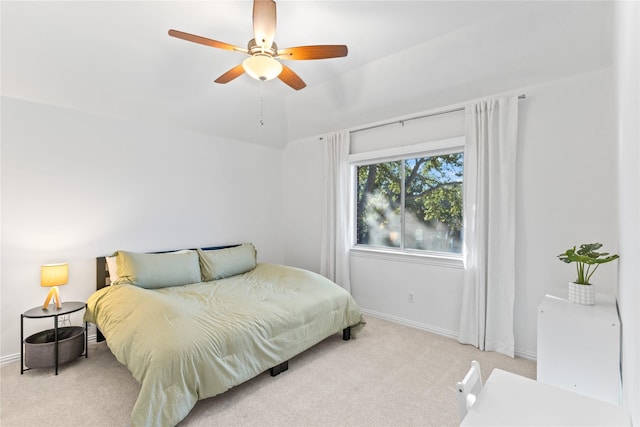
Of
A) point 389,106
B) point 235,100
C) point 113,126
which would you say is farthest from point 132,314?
point 389,106

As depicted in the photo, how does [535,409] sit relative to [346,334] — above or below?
above

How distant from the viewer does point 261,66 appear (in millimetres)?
2000

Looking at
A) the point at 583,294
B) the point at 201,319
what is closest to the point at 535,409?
the point at 583,294

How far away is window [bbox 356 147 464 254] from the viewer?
3.38m

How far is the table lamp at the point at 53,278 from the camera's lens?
264cm

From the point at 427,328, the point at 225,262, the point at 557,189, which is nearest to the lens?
the point at 557,189

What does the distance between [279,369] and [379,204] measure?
2.39 metres

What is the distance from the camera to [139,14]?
2.31 meters

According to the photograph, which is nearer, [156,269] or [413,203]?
[156,269]

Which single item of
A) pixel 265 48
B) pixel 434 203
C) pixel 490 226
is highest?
pixel 265 48

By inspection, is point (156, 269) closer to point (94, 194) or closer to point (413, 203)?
point (94, 194)

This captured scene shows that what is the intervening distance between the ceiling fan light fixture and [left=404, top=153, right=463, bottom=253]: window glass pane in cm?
223

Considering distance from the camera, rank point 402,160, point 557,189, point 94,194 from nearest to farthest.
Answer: point 557,189
point 94,194
point 402,160

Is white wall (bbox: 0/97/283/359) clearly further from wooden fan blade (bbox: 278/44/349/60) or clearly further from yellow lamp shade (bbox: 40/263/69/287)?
wooden fan blade (bbox: 278/44/349/60)
